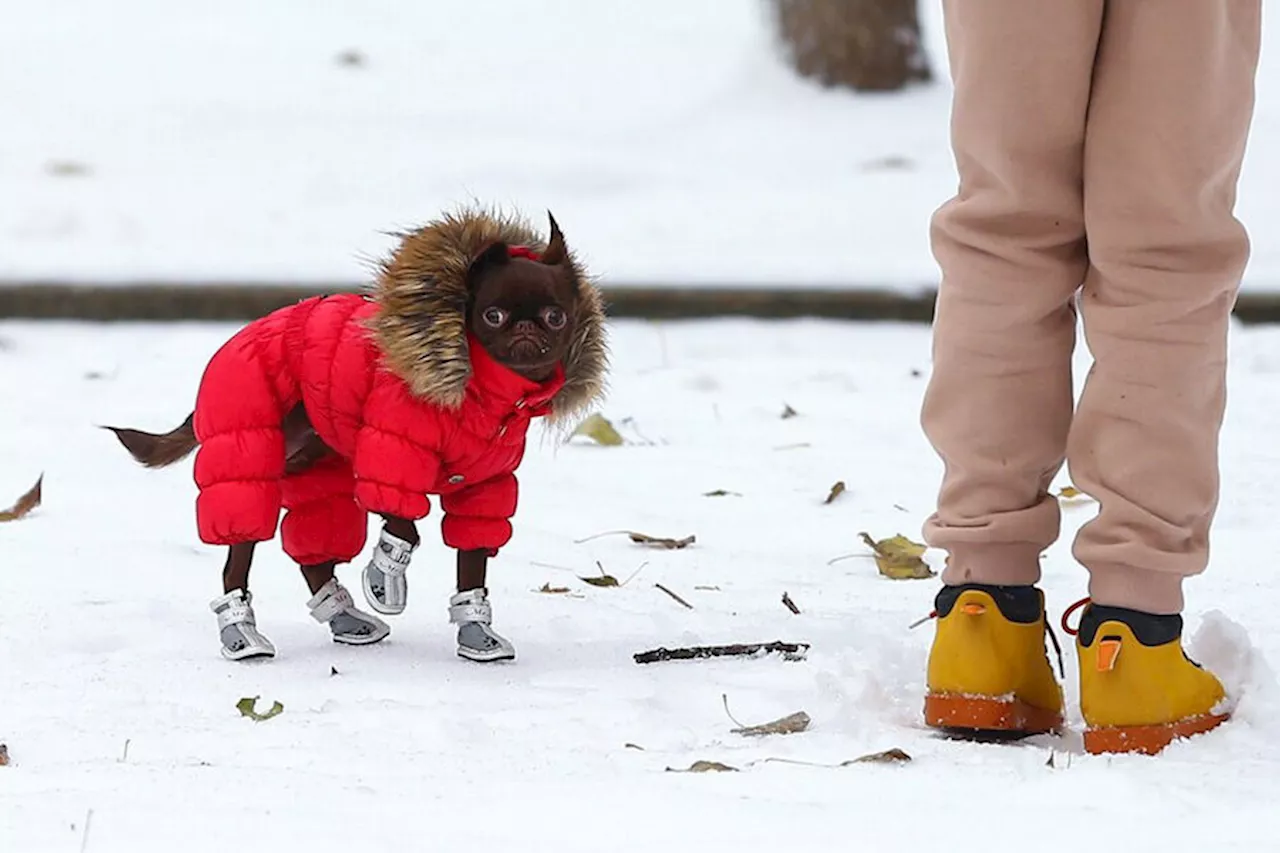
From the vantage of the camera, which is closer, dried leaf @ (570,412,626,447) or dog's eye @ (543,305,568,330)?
dog's eye @ (543,305,568,330)

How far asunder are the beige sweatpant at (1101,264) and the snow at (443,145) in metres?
3.10

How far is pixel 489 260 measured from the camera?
2.42 metres

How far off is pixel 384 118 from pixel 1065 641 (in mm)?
4704

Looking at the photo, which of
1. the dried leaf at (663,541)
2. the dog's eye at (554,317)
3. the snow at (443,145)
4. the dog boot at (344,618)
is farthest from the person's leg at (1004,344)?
the snow at (443,145)

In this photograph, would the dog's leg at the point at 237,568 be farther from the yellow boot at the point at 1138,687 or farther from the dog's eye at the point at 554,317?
the yellow boot at the point at 1138,687

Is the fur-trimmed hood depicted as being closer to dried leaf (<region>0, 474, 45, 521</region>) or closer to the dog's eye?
the dog's eye

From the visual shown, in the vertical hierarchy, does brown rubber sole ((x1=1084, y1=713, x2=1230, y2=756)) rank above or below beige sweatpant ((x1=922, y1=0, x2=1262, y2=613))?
below

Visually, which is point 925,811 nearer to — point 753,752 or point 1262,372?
point 753,752

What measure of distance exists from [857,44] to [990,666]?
17.3 ft

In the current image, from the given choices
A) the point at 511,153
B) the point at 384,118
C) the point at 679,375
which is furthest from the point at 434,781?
the point at 384,118

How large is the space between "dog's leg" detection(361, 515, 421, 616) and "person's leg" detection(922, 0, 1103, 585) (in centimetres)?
73

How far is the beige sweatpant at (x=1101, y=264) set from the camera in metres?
2.02

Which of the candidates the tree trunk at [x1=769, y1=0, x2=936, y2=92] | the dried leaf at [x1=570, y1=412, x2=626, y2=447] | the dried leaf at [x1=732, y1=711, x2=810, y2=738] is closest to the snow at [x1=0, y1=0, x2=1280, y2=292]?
the tree trunk at [x1=769, y1=0, x2=936, y2=92]

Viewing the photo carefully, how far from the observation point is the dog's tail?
2664mm
